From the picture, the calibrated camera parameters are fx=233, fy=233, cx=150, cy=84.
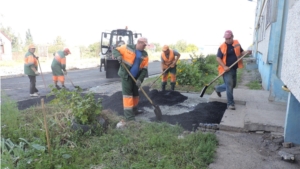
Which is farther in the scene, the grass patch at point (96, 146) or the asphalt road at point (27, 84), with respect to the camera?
the asphalt road at point (27, 84)

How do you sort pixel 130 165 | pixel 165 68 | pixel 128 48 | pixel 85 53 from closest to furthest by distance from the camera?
pixel 130 165 → pixel 128 48 → pixel 165 68 → pixel 85 53

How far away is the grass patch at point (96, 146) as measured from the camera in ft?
9.17

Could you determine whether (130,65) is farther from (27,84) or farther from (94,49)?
(94,49)

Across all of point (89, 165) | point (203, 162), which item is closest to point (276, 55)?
point (203, 162)

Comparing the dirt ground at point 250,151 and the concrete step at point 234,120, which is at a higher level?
the concrete step at point 234,120

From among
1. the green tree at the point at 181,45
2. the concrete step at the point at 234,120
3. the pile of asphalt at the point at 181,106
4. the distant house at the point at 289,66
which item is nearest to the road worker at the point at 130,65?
the pile of asphalt at the point at 181,106

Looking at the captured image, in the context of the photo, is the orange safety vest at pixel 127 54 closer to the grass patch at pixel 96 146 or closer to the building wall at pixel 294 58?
the grass patch at pixel 96 146

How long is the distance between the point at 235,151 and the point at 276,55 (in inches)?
118

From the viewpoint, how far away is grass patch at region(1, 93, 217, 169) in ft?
9.17

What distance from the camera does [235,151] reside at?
321 cm

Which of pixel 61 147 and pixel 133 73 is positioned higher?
pixel 133 73

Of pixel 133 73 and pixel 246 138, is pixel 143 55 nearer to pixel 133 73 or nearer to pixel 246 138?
pixel 133 73

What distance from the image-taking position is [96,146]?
10.7ft

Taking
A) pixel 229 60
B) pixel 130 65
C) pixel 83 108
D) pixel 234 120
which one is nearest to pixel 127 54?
pixel 130 65
